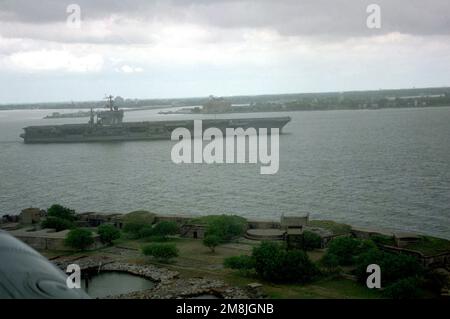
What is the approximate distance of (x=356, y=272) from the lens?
31.4 feet

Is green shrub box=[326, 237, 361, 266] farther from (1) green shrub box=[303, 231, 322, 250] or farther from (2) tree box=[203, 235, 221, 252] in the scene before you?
(2) tree box=[203, 235, 221, 252]

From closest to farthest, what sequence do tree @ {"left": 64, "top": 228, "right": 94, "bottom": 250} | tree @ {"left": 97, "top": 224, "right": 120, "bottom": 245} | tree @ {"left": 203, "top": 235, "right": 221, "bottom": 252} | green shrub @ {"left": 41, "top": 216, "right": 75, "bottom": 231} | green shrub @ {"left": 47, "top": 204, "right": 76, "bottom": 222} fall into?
tree @ {"left": 203, "top": 235, "right": 221, "bottom": 252}, tree @ {"left": 64, "top": 228, "right": 94, "bottom": 250}, tree @ {"left": 97, "top": 224, "right": 120, "bottom": 245}, green shrub @ {"left": 41, "top": 216, "right": 75, "bottom": 231}, green shrub @ {"left": 47, "top": 204, "right": 76, "bottom": 222}

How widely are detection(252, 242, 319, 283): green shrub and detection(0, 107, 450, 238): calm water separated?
605cm

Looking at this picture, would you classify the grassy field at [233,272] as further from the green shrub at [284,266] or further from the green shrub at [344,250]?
the green shrub at [344,250]

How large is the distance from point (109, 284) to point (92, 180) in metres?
18.0

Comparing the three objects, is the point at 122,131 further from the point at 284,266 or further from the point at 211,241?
the point at 284,266

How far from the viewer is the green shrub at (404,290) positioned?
812cm

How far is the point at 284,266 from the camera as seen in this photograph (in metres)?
9.46

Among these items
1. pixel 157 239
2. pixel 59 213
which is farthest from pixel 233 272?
pixel 59 213

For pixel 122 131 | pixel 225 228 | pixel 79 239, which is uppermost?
pixel 122 131

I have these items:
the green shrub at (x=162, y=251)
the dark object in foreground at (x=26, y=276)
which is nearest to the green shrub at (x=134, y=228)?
the green shrub at (x=162, y=251)

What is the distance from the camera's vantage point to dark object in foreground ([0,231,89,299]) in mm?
1352

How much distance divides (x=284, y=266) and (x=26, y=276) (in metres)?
8.37

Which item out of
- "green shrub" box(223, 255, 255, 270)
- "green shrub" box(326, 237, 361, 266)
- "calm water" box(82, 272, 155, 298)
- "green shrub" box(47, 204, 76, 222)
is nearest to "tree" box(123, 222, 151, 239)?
"green shrub" box(47, 204, 76, 222)
